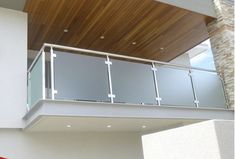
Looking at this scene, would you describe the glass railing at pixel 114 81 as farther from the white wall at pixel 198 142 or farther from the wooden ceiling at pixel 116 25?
the white wall at pixel 198 142

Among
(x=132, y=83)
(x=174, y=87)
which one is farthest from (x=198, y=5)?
(x=132, y=83)

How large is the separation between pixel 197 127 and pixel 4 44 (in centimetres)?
548

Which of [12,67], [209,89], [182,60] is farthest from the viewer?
[182,60]

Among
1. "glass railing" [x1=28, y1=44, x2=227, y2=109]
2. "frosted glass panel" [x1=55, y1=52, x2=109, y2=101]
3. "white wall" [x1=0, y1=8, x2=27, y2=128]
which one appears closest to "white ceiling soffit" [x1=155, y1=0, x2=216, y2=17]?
"glass railing" [x1=28, y1=44, x2=227, y2=109]

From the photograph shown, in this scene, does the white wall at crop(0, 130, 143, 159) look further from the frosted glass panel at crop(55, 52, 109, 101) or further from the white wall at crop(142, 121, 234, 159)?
the white wall at crop(142, 121, 234, 159)

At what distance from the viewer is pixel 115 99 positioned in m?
5.39

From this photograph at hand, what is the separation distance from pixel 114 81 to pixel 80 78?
757mm

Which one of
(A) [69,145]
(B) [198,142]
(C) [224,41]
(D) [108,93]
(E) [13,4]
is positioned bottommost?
(B) [198,142]

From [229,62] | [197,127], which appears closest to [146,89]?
[229,62]

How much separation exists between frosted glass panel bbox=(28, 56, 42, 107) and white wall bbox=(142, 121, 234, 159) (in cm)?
340

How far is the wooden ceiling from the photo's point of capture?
6.33m

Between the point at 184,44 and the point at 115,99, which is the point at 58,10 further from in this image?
the point at 184,44

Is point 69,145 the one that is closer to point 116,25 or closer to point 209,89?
point 116,25

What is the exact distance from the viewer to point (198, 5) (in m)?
7.19
